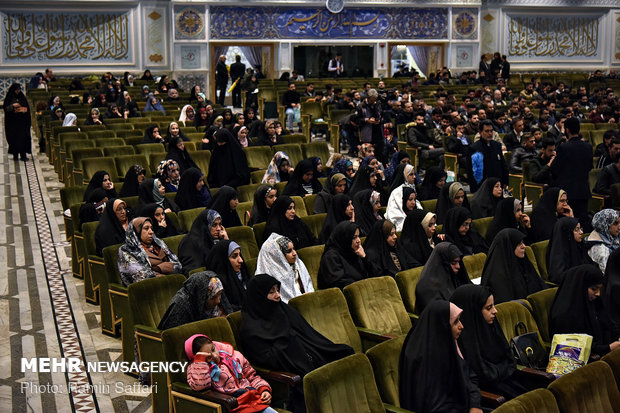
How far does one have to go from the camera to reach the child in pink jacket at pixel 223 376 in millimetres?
3598

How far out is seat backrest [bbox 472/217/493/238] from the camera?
639 centimetres

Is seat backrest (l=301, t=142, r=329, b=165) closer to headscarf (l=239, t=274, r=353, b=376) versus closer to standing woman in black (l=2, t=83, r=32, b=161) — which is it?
standing woman in black (l=2, t=83, r=32, b=161)

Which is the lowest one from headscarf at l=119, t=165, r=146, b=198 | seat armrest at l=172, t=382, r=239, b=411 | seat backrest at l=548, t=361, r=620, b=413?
seat armrest at l=172, t=382, r=239, b=411

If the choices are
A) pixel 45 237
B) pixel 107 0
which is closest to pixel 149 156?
pixel 45 237

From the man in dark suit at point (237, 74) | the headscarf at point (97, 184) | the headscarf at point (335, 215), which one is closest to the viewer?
the headscarf at point (335, 215)

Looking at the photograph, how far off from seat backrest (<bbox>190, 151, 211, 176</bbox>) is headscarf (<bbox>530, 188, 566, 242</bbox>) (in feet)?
12.7

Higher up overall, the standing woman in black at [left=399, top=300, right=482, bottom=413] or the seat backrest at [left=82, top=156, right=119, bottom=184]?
the seat backrest at [left=82, top=156, right=119, bottom=184]

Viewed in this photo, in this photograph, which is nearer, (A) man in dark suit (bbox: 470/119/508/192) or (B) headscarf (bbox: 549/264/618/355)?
(B) headscarf (bbox: 549/264/618/355)

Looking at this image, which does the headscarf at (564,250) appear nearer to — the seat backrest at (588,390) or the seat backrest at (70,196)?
the seat backrest at (588,390)

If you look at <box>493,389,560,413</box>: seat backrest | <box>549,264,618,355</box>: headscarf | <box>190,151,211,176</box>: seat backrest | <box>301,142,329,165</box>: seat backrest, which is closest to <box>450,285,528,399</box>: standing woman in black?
<box>549,264,618,355</box>: headscarf

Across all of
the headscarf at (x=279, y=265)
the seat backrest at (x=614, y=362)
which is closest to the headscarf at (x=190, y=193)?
the headscarf at (x=279, y=265)

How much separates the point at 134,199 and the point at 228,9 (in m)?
12.3

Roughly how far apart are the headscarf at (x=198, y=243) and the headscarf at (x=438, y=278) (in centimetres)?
150

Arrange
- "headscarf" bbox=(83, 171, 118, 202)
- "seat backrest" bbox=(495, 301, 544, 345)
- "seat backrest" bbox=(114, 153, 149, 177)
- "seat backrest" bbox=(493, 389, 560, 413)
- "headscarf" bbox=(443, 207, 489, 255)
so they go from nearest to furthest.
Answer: "seat backrest" bbox=(493, 389, 560, 413) < "seat backrest" bbox=(495, 301, 544, 345) < "headscarf" bbox=(443, 207, 489, 255) < "headscarf" bbox=(83, 171, 118, 202) < "seat backrest" bbox=(114, 153, 149, 177)
